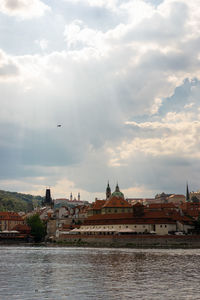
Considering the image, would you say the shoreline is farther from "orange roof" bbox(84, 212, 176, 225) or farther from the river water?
the river water

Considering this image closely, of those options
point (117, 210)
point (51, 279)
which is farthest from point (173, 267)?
point (117, 210)

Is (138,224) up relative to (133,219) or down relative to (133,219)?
down

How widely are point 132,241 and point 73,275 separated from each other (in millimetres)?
76739

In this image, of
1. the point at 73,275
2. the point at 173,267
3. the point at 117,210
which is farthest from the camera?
the point at 117,210

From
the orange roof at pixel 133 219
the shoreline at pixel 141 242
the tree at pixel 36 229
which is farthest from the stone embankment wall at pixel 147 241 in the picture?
the tree at pixel 36 229

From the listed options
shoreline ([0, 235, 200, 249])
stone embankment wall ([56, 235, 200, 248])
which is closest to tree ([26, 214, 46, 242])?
shoreline ([0, 235, 200, 249])

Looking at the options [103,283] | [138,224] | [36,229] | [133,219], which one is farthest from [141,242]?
[103,283]

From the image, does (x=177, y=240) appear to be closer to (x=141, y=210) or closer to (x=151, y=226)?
(x=151, y=226)

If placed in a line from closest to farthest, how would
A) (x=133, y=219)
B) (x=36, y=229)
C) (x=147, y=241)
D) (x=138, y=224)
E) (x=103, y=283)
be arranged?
(x=103, y=283) < (x=147, y=241) < (x=138, y=224) < (x=133, y=219) < (x=36, y=229)

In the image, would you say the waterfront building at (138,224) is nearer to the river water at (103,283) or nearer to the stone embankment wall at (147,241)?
the stone embankment wall at (147,241)

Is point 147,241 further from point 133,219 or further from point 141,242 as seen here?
point 133,219

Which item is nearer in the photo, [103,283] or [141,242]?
[103,283]

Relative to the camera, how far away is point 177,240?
120062 mm

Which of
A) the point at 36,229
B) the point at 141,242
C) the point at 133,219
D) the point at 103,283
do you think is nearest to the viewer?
the point at 103,283
